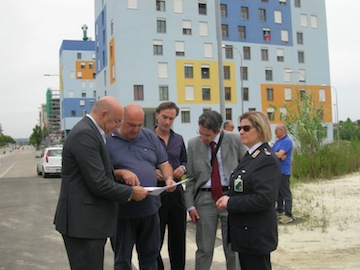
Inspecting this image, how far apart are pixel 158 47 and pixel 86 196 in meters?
40.0

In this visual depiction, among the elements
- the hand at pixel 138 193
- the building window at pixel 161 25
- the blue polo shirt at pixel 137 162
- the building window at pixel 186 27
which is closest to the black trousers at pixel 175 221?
the blue polo shirt at pixel 137 162

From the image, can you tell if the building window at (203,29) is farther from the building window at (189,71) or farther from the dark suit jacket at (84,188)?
the dark suit jacket at (84,188)

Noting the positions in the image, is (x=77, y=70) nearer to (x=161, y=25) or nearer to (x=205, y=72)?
(x=161, y=25)

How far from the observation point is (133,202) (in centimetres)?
365

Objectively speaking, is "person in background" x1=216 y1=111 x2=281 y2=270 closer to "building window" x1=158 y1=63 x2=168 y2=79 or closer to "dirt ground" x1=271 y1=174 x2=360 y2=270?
"dirt ground" x1=271 y1=174 x2=360 y2=270

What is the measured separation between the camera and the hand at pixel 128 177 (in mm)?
3443

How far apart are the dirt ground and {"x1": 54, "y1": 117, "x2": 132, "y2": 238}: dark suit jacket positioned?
3.05m

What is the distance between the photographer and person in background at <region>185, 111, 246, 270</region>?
4.05m

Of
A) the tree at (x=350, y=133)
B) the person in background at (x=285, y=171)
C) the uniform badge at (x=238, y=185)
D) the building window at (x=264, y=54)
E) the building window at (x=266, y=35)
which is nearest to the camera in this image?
the uniform badge at (x=238, y=185)

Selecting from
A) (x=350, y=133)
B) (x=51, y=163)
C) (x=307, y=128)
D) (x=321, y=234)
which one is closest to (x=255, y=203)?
(x=321, y=234)

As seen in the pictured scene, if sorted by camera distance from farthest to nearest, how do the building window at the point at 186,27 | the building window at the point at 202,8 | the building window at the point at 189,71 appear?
the building window at the point at 202,8 → the building window at the point at 189,71 → the building window at the point at 186,27

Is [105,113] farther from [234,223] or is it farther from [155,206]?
[234,223]

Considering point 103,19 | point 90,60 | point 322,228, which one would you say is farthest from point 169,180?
point 90,60

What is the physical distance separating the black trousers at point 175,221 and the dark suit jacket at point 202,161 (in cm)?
18
